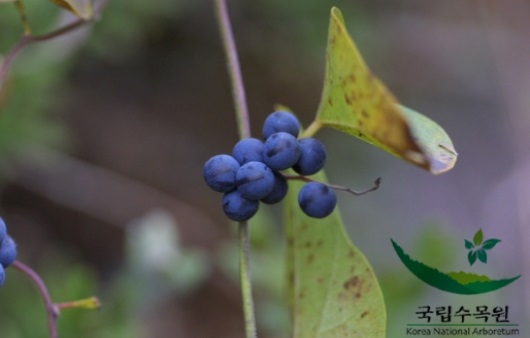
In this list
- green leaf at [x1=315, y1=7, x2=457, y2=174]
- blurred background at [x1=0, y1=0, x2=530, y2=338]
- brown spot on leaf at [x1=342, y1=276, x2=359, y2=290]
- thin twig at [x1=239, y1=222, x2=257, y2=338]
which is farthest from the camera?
blurred background at [x1=0, y1=0, x2=530, y2=338]

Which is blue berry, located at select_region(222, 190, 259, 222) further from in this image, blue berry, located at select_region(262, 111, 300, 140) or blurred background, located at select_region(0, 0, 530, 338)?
blurred background, located at select_region(0, 0, 530, 338)

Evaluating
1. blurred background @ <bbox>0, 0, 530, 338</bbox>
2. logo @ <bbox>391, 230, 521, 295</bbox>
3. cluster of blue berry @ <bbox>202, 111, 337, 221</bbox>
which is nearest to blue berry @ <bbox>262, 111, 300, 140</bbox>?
cluster of blue berry @ <bbox>202, 111, 337, 221</bbox>

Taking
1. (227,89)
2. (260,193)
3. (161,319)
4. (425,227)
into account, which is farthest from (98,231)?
(260,193)

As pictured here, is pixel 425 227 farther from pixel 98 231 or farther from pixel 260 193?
pixel 98 231

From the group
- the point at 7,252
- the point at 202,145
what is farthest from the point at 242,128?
the point at 202,145

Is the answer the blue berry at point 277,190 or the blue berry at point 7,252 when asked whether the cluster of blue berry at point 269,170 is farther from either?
the blue berry at point 7,252

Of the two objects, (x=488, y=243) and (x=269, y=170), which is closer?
(x=269, y=170)

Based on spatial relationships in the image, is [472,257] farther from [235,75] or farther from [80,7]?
[80,7]
